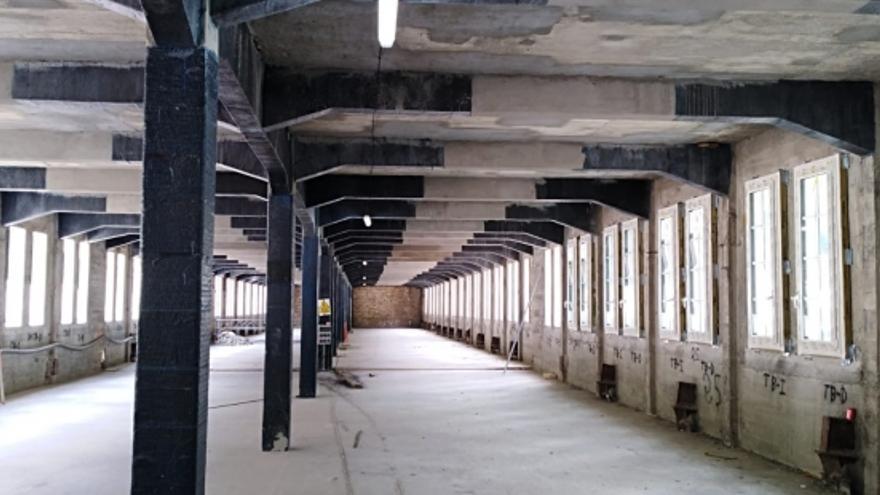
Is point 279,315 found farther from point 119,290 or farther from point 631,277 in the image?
point 119,290

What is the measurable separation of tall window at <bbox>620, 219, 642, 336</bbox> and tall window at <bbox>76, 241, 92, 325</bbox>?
13.7 m

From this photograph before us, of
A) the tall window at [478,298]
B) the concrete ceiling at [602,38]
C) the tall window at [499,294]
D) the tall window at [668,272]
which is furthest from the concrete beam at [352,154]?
the tall window at [478,298]

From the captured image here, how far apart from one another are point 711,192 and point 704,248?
86 cm

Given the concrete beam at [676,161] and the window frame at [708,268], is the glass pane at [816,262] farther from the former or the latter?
the window frame at [708,268]

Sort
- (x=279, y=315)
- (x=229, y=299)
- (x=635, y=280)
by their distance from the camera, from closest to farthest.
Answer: (x=279, y=315) < (x=635, y=280) < (x=229, y=299)

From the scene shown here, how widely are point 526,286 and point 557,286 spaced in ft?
14.0

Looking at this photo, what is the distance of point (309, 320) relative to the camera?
56.2 feet

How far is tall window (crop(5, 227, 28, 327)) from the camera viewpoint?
17.4 m

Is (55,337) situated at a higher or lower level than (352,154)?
lower

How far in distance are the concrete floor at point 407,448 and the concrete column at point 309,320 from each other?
1.42 feet

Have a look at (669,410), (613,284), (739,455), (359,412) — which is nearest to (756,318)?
(739,455)

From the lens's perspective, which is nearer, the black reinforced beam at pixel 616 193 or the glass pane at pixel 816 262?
the glass pane at pixel 816 262

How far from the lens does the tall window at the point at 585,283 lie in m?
18.1

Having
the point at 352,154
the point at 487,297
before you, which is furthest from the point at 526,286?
the point at 352,154
